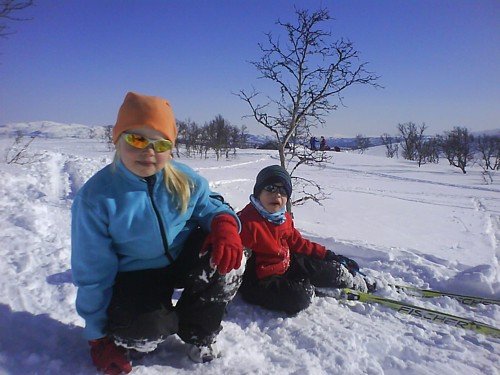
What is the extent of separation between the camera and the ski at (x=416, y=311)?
8.56 ft

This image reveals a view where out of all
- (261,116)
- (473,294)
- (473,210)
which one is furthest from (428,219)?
(473,294)

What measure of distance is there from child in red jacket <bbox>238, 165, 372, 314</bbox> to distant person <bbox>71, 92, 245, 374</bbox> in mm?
816

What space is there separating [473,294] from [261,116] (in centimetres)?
427

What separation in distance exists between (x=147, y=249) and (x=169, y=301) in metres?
0.36

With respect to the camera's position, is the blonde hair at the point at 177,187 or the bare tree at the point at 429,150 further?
the bare tree at the point at 429,150

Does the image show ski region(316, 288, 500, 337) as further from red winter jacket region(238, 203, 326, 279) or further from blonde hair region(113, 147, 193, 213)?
blonde hair region(113, 147, 193, 213)

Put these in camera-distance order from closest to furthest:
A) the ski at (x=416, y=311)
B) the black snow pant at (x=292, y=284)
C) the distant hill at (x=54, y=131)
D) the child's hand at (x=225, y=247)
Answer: the child's hand at (x=225, y=247) → the ski at (x=416, y=311) → the black snow pant at (x=292, y=284) → the distant hill at (x=54, y=131)

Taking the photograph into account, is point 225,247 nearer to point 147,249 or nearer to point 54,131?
point 147,249

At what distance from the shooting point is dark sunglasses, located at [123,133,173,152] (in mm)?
1807

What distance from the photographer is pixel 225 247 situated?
6.17ft

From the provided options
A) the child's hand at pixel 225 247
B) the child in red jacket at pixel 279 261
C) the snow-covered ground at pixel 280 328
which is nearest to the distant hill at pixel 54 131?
the snow-covered ground at pixel 280 328

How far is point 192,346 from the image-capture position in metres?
2.01

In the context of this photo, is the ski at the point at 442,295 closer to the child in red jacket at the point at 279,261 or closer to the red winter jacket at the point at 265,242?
the child in red jacket at the point at 279,261

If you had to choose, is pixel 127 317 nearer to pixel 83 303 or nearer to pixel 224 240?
pixel 83 303
